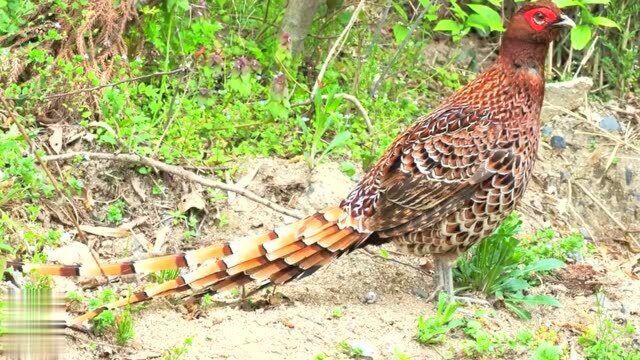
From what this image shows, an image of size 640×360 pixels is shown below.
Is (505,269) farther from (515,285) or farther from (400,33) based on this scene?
(400,33)

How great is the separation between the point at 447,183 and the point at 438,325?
75cm

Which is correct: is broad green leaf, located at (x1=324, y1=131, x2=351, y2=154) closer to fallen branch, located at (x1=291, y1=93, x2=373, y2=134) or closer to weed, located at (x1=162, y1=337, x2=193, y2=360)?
fallen branch, located at (x1=291, y1=93, x2=373, y2=134)

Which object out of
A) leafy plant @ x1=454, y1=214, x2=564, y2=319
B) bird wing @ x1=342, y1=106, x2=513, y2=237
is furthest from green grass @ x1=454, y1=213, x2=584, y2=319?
bird wing @ x1=342, y1=106, x2=513, y2=237

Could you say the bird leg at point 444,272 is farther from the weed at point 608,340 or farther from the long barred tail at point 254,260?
the weed at point 608,340

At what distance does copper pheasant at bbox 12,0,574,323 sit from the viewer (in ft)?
17.8

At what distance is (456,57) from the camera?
8641 millimetres

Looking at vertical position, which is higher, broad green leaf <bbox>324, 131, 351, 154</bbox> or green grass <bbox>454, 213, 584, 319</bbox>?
broad green leaf <bbox>324, 131, 351, 154</bbox>

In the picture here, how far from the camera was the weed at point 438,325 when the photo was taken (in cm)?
520

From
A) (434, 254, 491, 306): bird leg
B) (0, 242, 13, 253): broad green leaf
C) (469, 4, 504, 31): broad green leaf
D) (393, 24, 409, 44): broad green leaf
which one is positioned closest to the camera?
(0, 242, 13, 253): broad green leaf

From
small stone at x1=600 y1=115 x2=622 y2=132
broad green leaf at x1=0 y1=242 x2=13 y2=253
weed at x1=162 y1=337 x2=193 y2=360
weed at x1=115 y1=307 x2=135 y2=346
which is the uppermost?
small stone at x1=600 y1=115 x2=622 y2=132

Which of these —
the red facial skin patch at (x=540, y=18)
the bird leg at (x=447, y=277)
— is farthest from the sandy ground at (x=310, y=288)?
the red facial skin patch at (x=540, y=18)

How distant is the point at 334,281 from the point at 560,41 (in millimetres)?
4110

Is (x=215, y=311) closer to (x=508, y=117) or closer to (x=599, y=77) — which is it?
(x=508, y=117)

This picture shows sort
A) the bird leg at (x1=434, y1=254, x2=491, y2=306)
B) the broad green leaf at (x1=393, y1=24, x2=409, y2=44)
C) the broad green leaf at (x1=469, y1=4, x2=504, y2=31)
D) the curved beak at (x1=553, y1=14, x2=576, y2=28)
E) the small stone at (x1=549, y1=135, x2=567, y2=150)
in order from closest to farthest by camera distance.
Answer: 1. the curved beak at (x1=553, y1=14, x2=576, y2=28)
2. the bird leg at (x1=434, y1=254, x2=491, y2=306)
3. the broad green leaf at (x1=469, y1=4, x2=504, y2=31)
4. the broad green leaf at (x1=393, y1=24, x2=409, y2=44)
5. the small stone at (x1=549, y1=135, x2=567, y2=150)
